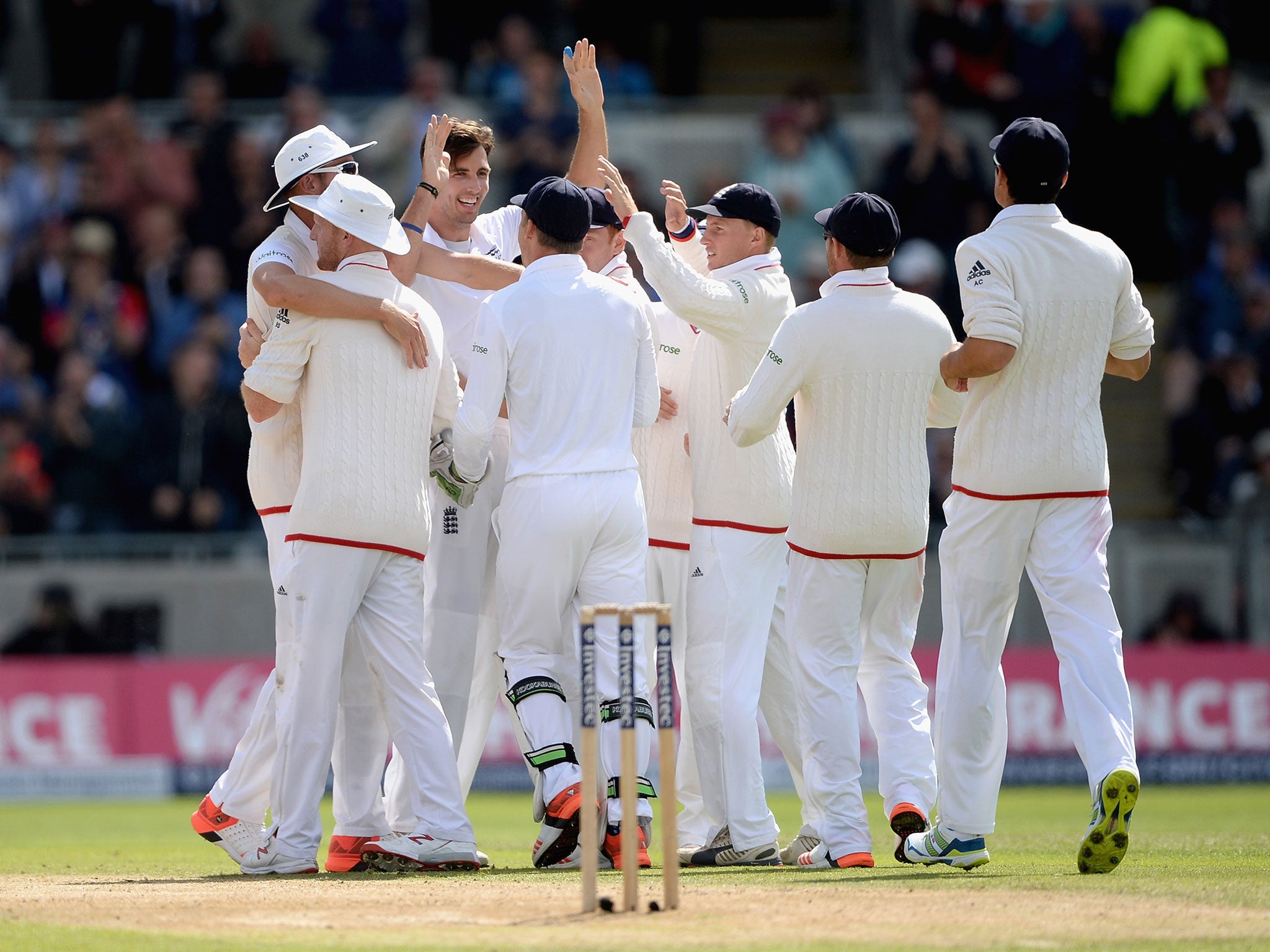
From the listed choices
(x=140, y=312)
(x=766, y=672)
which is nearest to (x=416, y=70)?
(x=140, y=312)

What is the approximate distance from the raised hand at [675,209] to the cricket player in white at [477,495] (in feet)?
2.19

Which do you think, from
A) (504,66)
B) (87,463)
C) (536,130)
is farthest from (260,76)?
(87,463)

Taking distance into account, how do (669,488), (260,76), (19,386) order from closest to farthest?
1. (669,488)
2. (19,386)
3. (260,76)

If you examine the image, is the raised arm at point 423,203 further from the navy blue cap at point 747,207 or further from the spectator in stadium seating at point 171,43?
the spectator in stadium seating at point 171,43

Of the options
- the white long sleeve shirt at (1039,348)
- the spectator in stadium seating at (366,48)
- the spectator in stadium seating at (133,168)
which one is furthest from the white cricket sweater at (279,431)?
the spectator in stadium seating at (366,48)

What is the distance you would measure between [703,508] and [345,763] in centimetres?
191

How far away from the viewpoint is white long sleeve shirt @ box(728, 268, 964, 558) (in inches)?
304

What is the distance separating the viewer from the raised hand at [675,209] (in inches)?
333

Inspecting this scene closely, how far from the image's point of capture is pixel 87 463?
626 inches

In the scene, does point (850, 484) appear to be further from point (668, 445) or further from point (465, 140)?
point (465, 140)

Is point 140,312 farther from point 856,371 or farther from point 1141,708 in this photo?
point 856,371

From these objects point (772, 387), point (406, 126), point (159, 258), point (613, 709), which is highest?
point (406, 126)

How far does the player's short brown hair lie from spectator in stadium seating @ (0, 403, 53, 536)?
8.10 meters

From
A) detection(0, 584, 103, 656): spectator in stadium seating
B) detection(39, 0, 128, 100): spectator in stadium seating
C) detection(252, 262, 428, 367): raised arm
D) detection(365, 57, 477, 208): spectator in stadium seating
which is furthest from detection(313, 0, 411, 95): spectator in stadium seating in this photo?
detection(252, 262, 428, 367): raised arm
